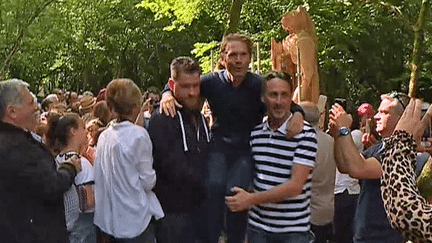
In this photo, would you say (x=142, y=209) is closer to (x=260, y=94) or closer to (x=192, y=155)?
(x=192, y=155)

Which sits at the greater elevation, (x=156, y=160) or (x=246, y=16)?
(x=246, y=16)

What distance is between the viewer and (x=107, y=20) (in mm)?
37094

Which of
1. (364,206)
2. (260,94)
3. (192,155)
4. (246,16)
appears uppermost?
(246,16)

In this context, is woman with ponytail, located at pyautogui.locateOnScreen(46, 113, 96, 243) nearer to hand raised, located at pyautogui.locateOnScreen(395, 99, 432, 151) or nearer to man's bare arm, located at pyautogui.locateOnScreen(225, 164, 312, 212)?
man's bare arm, located at pyautogui.locateOnScreen(225, 164, 312, 212)

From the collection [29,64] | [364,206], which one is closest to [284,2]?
[364,206]

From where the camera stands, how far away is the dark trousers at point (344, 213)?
895 centimetres

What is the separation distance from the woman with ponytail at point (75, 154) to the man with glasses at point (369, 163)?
209 centimetres

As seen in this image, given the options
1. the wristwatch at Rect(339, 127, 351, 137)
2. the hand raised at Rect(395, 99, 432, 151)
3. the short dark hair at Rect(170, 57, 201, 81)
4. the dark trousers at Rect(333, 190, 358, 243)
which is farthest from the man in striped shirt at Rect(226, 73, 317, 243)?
the dark trousers at Rect(333, 190, 358, 243)

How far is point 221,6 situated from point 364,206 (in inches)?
615

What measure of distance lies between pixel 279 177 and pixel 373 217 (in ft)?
4.15

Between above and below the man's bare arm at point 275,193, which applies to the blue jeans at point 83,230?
below

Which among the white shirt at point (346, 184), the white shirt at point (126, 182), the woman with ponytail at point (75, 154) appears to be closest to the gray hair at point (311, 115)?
the white shirt at point (126, 182)

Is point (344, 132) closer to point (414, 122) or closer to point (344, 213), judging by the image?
point (414, 122)

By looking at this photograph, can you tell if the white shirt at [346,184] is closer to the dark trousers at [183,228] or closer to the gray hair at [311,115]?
the gray hair at [311,115]
